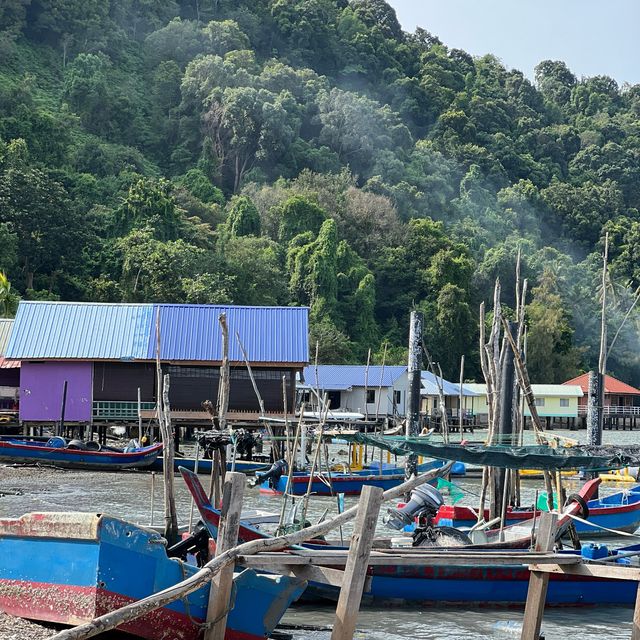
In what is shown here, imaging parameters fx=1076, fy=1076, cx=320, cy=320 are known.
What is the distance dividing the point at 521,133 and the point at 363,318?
5419cm

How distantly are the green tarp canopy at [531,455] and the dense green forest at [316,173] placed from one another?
129 feet

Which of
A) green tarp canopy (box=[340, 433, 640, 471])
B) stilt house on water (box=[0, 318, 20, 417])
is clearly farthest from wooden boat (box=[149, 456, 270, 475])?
green tarp canopy (box=[340, 433, 640, 471])

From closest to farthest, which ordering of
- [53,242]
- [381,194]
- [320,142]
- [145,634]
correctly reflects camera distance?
[145,634], [53,242], [381,194], [320,142]

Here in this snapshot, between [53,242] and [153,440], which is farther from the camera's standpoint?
[53,242]

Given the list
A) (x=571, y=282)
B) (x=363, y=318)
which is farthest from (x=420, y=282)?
(x=571, y=282)

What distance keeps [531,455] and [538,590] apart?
273 cm

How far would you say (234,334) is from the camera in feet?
125

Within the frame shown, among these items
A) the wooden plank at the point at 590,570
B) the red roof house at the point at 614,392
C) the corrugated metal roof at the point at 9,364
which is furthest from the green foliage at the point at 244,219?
the wooden plank at the point at 590,570

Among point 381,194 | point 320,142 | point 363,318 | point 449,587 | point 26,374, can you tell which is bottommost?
point 449,587

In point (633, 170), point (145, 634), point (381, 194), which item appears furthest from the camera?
point (633, 170)

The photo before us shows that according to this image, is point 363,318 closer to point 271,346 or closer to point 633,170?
point 271,346

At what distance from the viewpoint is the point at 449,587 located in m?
15.3

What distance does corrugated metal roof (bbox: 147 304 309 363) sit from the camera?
37438 mm

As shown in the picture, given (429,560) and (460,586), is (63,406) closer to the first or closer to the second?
(460,586)
